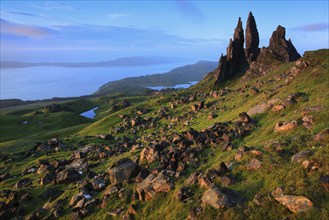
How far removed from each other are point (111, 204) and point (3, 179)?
32488 mm

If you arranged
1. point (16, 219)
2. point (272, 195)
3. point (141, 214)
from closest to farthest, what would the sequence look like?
point (272, 195) → point (141, 214) → point (16, 219)

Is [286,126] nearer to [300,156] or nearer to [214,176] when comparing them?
[300,156]

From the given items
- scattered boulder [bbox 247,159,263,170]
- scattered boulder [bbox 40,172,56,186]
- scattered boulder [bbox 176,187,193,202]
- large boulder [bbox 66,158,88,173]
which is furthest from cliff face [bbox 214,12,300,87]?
scattered boulder [bbox 176,187,193,202]

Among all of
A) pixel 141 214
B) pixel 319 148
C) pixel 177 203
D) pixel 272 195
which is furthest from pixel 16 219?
pixel 319 148

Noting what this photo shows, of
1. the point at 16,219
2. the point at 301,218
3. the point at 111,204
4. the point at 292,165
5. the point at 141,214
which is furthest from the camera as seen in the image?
the point at 16,219

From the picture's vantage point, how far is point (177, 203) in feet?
76.3

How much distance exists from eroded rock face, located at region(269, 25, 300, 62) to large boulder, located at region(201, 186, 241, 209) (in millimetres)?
107432

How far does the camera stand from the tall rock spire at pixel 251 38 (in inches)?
5143

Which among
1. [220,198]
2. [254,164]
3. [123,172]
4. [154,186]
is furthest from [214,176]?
[123,172]

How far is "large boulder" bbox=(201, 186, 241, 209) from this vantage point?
20.3 metres

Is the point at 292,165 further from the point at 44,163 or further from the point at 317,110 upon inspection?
the point at 44,163

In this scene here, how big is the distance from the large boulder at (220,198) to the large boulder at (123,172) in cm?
1222

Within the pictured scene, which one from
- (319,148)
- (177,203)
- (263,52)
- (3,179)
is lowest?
(3,179)

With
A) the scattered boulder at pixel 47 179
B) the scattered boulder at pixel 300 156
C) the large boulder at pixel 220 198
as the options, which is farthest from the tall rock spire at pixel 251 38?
the large boulder at pixel 220 198
